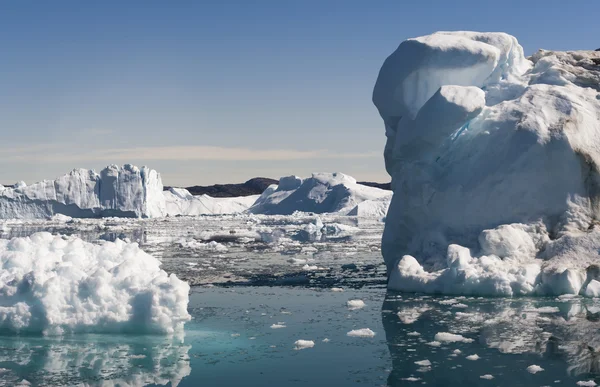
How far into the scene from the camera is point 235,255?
22.5 metres

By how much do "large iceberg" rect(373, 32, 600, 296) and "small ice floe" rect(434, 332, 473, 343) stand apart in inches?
Result: 135

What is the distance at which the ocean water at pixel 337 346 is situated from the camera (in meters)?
7.41

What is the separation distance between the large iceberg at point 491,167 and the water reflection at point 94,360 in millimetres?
6025

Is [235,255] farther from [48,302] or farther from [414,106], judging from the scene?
[48,302]

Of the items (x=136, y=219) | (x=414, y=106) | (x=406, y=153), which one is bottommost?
(x=136, y=219)

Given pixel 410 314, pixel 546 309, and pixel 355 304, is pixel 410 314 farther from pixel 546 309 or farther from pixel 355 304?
pixel 546 309

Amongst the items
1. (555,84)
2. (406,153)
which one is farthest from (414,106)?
(555,84)

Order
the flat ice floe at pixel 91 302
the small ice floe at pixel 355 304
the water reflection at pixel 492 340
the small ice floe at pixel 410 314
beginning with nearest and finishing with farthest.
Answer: the water reflection at pixel 492 340, the flat ice floe at pixel 91 302, the small ice floe at pixel 410 314, the small ice floe at pixel 355 304

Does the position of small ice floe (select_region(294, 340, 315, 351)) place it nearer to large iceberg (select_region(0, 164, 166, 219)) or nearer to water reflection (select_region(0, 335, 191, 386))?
water reflection (select_region(0, 335, 191, 386))

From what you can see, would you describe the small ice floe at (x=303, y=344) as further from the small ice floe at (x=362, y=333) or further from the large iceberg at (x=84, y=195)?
the large iceberg at (x=84, y=195)

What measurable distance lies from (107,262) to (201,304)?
265cm

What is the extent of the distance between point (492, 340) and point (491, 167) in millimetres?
6202

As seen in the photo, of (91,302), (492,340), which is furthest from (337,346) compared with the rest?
(91,302)

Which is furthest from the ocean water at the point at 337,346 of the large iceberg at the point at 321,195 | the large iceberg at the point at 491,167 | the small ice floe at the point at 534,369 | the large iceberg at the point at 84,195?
the large iceberg at the point at 321,195
